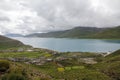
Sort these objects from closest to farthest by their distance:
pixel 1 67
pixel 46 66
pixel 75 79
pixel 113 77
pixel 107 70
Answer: pixel 1 67 → pixel 75 79 → pixel 113 77 → pixel 107 70 → pixel 46 66

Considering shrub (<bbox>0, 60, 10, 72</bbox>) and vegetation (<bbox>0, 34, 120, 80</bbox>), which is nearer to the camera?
vegetation (<bbox>0, 34, 120, 80</bbox>)

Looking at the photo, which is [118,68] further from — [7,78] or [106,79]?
[7,78]

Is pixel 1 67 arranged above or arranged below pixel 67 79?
above

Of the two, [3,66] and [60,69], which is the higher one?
[3,66]

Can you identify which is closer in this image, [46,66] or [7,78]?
[7,78]

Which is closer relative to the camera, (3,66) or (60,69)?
(3,66)

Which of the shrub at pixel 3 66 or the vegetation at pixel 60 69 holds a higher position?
the shrub at pixel 3 66

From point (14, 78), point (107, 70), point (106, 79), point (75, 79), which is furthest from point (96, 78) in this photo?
point (14, 78)

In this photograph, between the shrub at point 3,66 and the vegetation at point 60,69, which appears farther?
the shrub at point 3,66

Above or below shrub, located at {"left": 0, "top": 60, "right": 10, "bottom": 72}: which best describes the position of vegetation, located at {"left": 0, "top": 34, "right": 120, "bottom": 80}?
below

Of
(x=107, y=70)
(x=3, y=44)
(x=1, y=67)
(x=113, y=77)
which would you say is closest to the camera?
(x=1, y=67)
